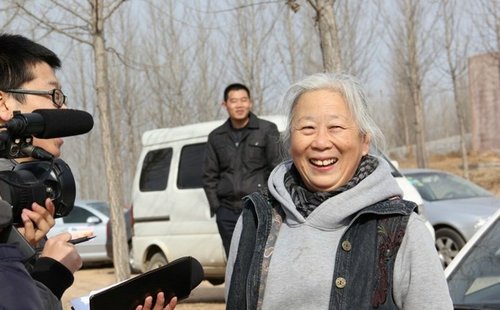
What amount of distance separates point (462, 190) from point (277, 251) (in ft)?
35.6

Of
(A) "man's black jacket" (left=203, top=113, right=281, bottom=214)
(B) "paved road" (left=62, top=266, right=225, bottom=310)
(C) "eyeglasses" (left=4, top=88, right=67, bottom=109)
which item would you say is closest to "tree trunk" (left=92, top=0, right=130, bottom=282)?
(B) "paved road" (left=62, top=266, right=225, bottom=310)

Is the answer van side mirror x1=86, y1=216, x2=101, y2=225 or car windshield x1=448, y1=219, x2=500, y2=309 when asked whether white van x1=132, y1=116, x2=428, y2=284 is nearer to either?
car windshield x1=448, y1=219, x2=500, y2=309

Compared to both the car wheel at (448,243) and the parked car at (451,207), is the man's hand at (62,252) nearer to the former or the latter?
the parked car at (451,207)

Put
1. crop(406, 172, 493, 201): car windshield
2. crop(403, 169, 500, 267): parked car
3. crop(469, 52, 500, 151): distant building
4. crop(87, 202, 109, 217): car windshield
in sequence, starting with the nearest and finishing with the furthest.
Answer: crop(403, 169, 500, 267): parked car, crop(406, 172, 493, 201): car windshield, crop(87, 202, 109, 217): car windshield, crop(469, 52, 500, 151): distant building

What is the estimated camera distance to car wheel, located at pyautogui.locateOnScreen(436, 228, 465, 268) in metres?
11.4

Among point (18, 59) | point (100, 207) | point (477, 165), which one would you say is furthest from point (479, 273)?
point (477, 165)

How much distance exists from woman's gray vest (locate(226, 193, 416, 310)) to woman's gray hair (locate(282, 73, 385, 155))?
0.29 metres

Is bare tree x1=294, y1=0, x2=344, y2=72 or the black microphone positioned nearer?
the black microphone

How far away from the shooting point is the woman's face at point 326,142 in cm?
280

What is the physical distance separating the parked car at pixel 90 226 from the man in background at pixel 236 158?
9.79 m

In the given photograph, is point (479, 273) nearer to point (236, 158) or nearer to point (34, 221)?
point (34, 221)

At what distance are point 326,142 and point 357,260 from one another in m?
0.42

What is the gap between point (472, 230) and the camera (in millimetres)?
11234

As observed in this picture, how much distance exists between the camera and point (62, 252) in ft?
7.89
